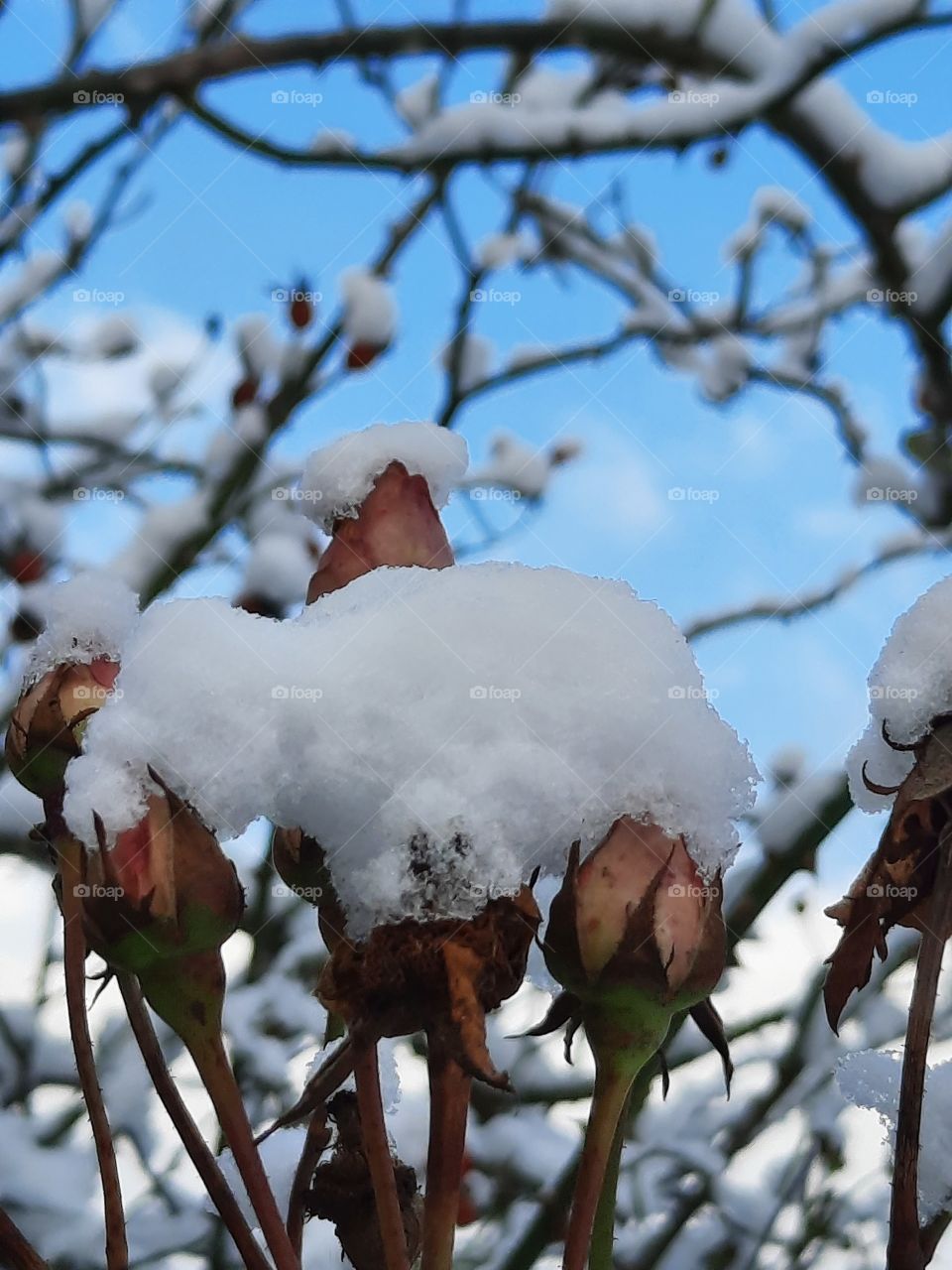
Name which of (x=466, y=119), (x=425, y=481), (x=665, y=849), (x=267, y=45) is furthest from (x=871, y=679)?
(x=466, y=119)

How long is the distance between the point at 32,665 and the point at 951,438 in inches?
60.5

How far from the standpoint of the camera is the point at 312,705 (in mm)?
400

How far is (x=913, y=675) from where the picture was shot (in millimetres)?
465

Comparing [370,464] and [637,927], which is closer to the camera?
[637,927]

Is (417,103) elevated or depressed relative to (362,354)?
elevated

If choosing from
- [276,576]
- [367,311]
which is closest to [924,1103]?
[276,576]

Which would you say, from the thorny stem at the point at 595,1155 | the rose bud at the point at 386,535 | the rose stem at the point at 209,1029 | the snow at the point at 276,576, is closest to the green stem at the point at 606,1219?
the thorny stem at the point at 595,1155

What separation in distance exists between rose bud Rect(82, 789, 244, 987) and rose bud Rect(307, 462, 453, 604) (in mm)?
205

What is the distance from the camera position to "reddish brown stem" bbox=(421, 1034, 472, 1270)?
385mm

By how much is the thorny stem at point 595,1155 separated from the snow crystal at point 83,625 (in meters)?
0.29

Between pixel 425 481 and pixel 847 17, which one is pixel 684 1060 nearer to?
pixel 425 481

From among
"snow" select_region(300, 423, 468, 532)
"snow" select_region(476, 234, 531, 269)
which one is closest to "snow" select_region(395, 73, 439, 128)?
"snow" select_region(476, 234, 531, 269)

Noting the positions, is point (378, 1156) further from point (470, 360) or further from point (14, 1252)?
point (470, 360)

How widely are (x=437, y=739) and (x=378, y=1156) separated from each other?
145mm
